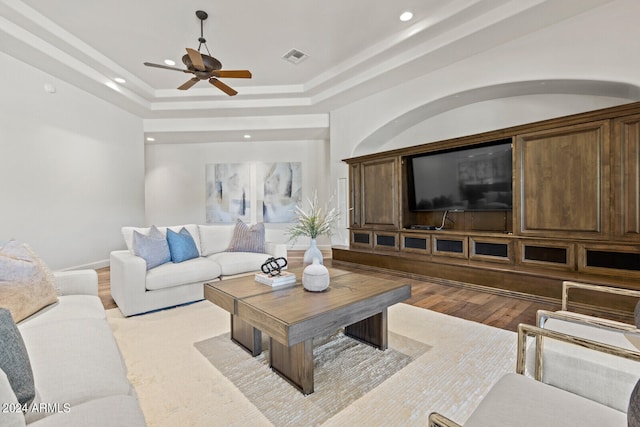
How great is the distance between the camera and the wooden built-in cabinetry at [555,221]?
2.91 metres

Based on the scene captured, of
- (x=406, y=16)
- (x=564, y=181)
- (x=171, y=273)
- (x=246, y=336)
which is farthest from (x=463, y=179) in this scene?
(x=171, y=273)

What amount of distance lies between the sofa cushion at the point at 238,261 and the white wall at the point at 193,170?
12.7 feet

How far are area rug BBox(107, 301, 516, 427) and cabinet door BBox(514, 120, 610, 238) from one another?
1685 mm

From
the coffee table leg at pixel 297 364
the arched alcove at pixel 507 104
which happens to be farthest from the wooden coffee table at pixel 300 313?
the arched alcove at pixel 507 104

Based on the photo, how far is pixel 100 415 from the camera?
866 millimetres

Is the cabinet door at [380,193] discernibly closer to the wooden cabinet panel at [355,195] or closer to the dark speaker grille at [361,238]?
the wooden cabinet panel at [355,195]

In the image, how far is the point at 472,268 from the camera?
12.6 ft

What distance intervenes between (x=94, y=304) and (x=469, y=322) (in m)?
2.98

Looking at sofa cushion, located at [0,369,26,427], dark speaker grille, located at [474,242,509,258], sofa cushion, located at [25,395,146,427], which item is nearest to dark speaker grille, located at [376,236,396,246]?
dark speaker grille, located at [474,242,509,258]

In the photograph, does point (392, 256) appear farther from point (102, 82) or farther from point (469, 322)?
point (102, 82)

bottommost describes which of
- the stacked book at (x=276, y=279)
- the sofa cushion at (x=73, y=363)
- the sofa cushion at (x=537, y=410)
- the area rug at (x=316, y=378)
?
the area rug at (x=316, y=378)

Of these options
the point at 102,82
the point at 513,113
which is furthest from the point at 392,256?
the point at 102,82

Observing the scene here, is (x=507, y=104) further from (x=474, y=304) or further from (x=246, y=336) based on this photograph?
(x=246, y=336)

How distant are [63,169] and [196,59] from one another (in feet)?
10.8
